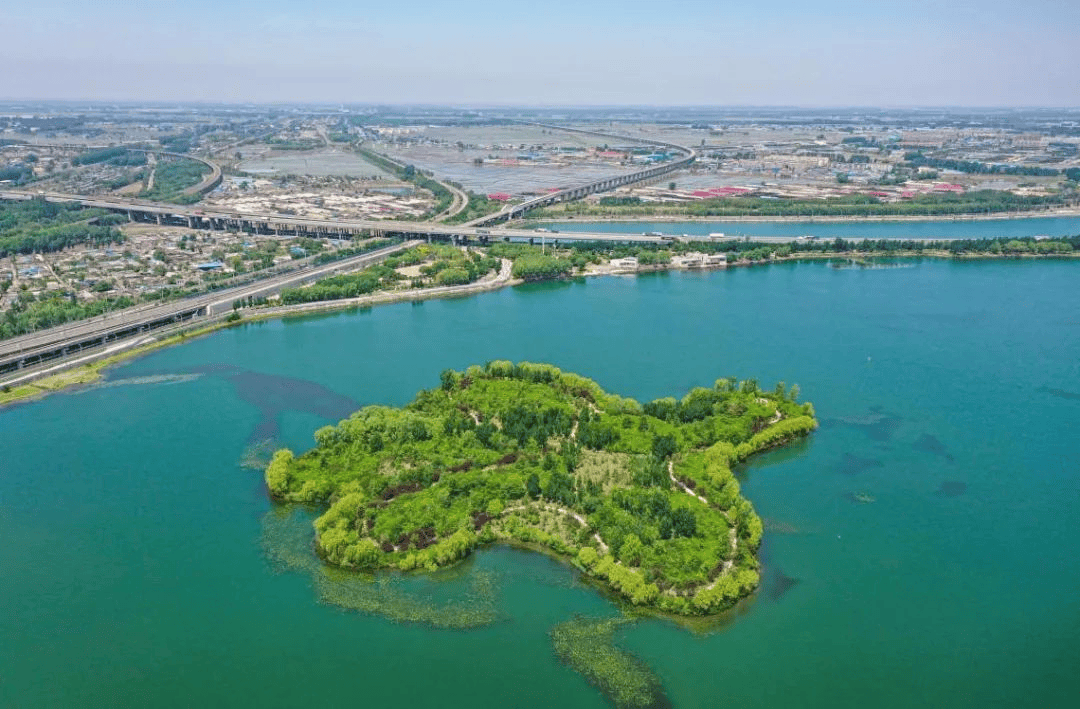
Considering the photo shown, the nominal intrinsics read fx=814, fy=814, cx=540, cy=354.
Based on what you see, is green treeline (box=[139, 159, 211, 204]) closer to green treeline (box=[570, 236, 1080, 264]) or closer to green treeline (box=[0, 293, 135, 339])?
green treeline (box=[0, 293, 135, 339])

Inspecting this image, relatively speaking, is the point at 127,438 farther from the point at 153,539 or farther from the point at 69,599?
the point at 69,599

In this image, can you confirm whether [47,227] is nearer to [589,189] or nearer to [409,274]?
[409,274]

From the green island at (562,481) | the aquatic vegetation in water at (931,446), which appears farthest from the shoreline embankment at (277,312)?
the aquatic vegetation in water at (931,446)

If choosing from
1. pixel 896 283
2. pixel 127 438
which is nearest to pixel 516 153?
pixel 896 283

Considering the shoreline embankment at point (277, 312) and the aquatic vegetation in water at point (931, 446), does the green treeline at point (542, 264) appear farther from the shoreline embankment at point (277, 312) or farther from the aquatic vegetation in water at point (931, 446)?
the aquatic vegetation in water at point (931, 446)

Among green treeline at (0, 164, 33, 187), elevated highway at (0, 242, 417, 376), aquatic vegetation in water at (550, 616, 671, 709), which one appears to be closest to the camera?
aquatic vegetation in water at (550, 616, 671, 709)

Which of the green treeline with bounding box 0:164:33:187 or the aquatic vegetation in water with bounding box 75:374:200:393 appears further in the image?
the green treeline with bounding box 0:164:33:187

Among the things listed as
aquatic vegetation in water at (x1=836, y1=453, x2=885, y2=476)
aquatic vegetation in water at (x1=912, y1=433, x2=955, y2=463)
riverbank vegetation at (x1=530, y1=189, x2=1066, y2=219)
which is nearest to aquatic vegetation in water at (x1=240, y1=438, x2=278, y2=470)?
aquatic vegetation in water at (x1=836, y1=453, x2=885, y2=476)
